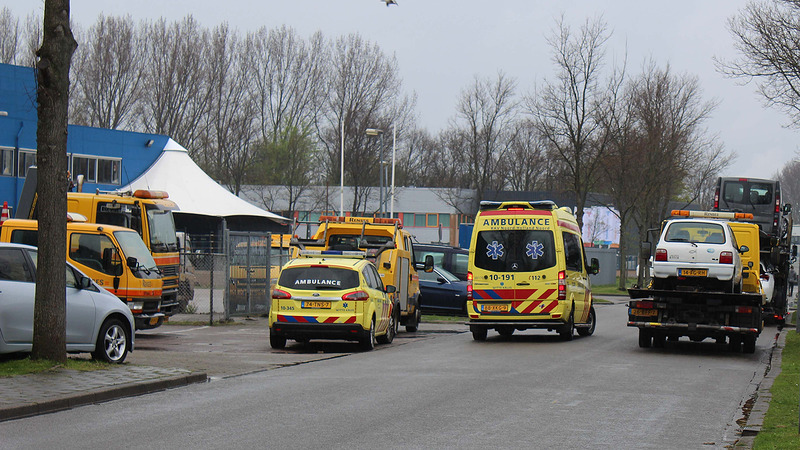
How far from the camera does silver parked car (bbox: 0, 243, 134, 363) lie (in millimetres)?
13102

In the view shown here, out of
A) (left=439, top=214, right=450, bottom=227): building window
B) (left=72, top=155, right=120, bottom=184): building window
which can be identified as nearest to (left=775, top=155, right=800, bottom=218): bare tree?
(left=439, top=214, right=450, bottom=227): building window

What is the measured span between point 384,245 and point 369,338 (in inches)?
160

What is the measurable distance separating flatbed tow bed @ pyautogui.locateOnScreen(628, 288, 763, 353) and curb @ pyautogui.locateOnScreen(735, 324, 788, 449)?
0.87 m

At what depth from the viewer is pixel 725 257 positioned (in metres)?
19.5

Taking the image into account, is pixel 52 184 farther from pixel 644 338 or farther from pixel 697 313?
pixel 644 338

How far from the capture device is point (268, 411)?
1059cm

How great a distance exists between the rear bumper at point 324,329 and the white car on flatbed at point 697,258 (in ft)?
20.5

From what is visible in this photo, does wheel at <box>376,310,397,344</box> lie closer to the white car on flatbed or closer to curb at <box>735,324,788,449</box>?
the white car on flatbed

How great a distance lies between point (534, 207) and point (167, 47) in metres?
53.6

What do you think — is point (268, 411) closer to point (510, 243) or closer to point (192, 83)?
point (510, 243)

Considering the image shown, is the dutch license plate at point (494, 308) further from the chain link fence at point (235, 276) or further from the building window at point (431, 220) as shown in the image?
the building window at point (431, 220)

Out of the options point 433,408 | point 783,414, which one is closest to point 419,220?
point 433,408

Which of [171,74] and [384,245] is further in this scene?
[171,74]

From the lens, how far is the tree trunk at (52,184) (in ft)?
41.6
